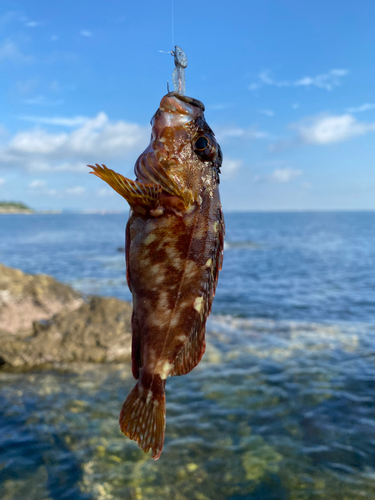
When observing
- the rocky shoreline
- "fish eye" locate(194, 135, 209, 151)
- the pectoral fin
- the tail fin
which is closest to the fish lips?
"fish eye" locate(194, 135, 209, 151)

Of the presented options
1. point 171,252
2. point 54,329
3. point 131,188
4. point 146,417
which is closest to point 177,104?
point 131,188

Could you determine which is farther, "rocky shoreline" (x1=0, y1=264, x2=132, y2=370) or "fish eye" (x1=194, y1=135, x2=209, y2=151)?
"rocky shoreline" (x1=0, y1=264, x2=132, y2=370)

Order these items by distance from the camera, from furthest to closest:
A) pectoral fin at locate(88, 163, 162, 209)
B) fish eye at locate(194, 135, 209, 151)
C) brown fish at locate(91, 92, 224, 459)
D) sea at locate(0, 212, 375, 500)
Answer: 1. sea at locate(0, 212, 375, 500)
2. fish eye at locate(194, 135, 209, 151)
3. brown fish at locate(91, 92, 224, 459)
4. pectoral fin at locate(88, 163, 162, 209)

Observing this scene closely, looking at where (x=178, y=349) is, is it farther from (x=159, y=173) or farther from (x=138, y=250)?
(x=159, y=173)

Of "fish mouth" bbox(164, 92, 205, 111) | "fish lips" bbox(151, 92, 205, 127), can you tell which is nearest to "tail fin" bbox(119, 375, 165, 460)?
"fish lips" bbox(151, 92, 205, 127)

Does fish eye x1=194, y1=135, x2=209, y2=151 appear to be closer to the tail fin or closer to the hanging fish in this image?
the hanging fish

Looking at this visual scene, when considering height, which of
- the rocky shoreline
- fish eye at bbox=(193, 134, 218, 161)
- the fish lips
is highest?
the fish lips

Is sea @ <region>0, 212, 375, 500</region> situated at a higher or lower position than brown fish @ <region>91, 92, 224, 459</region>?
lower

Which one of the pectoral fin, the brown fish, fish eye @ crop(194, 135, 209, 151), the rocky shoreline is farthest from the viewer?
the rocky shoreline
